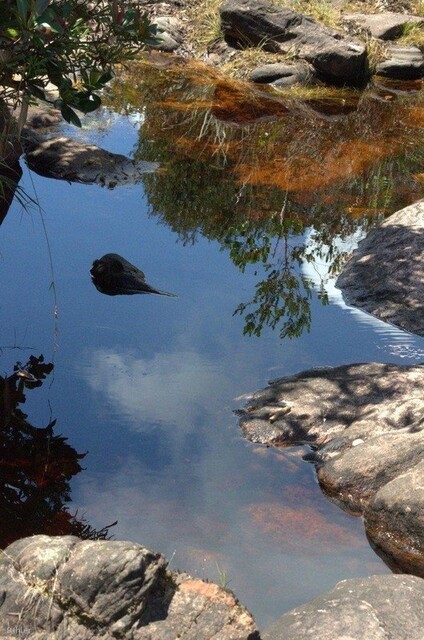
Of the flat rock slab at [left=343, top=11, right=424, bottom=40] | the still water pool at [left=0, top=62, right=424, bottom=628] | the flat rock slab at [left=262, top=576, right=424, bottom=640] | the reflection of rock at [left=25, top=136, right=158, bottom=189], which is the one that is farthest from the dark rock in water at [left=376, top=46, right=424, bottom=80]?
the flat rock slab at [left=262, top=576, right=424, bottom=640]

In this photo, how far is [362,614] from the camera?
3736 mm

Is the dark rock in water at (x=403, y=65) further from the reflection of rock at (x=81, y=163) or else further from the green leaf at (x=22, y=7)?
the green leaf at (x=22, y=7)

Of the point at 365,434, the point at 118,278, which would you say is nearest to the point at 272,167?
the point at 118,278

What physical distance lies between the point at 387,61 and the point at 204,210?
22.2 ft

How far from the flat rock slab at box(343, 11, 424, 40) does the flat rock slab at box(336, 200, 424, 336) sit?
24.8ft

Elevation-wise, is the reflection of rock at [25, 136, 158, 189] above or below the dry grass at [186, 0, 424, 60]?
below

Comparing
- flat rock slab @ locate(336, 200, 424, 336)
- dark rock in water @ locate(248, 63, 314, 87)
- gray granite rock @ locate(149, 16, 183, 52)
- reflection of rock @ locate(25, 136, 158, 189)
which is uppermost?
gray granite rock @ locate(149, 16, 183, 52)

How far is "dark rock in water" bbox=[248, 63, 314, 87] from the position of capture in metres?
13.5

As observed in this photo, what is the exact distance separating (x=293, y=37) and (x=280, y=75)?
89 centimetres

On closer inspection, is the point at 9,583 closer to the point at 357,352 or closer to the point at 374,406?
the point at 374,406

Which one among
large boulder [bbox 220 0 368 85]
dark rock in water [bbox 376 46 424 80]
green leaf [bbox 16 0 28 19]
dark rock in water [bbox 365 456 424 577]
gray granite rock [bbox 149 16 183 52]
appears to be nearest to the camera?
dark rock in water [bbox 365 456 424 577]

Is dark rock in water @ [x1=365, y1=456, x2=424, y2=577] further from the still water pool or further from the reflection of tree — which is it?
the reflection of tree

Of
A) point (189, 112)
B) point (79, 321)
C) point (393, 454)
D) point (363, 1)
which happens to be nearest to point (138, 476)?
point (393, 454)

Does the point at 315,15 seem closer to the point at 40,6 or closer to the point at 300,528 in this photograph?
the point at 40,6
